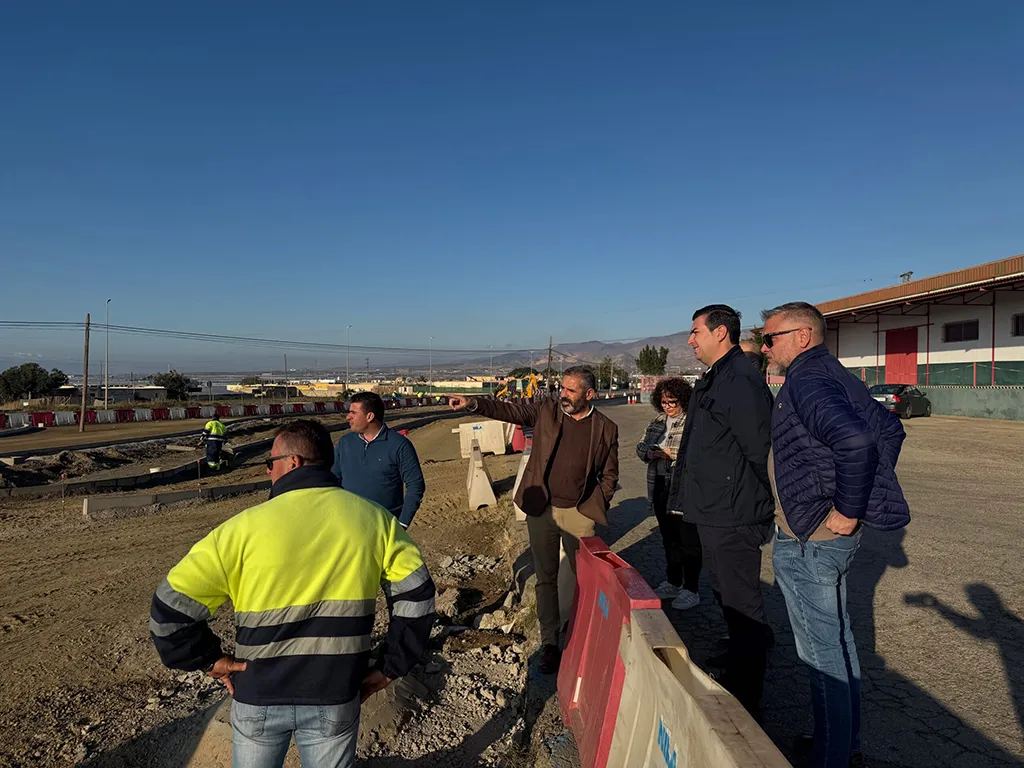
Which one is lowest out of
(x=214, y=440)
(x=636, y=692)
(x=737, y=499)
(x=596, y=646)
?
(x=214, y=440)

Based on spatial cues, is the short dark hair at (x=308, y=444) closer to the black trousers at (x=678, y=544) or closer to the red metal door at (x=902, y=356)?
the black trousers at (x=678, y=544)

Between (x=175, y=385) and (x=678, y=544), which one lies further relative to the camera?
(x=175, y=385)

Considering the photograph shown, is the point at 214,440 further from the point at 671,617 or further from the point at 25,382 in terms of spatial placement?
the point at 25,382

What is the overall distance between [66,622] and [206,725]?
3.41 meters

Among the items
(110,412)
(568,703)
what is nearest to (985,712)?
(568,703)

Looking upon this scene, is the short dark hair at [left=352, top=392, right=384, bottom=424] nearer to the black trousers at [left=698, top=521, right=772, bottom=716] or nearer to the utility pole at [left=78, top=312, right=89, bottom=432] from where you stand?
the black trousers at [left=698, top=521, right=772, bottom=716]

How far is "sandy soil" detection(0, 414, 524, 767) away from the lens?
397cm

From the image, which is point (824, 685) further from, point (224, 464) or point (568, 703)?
point (224, 464)

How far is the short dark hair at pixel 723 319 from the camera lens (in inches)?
141

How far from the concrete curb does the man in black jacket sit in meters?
11.8

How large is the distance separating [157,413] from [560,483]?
42.2 m

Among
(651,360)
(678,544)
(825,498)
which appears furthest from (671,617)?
(651,360)

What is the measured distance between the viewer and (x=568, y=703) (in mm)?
3777

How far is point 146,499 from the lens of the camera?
12.3 meters
